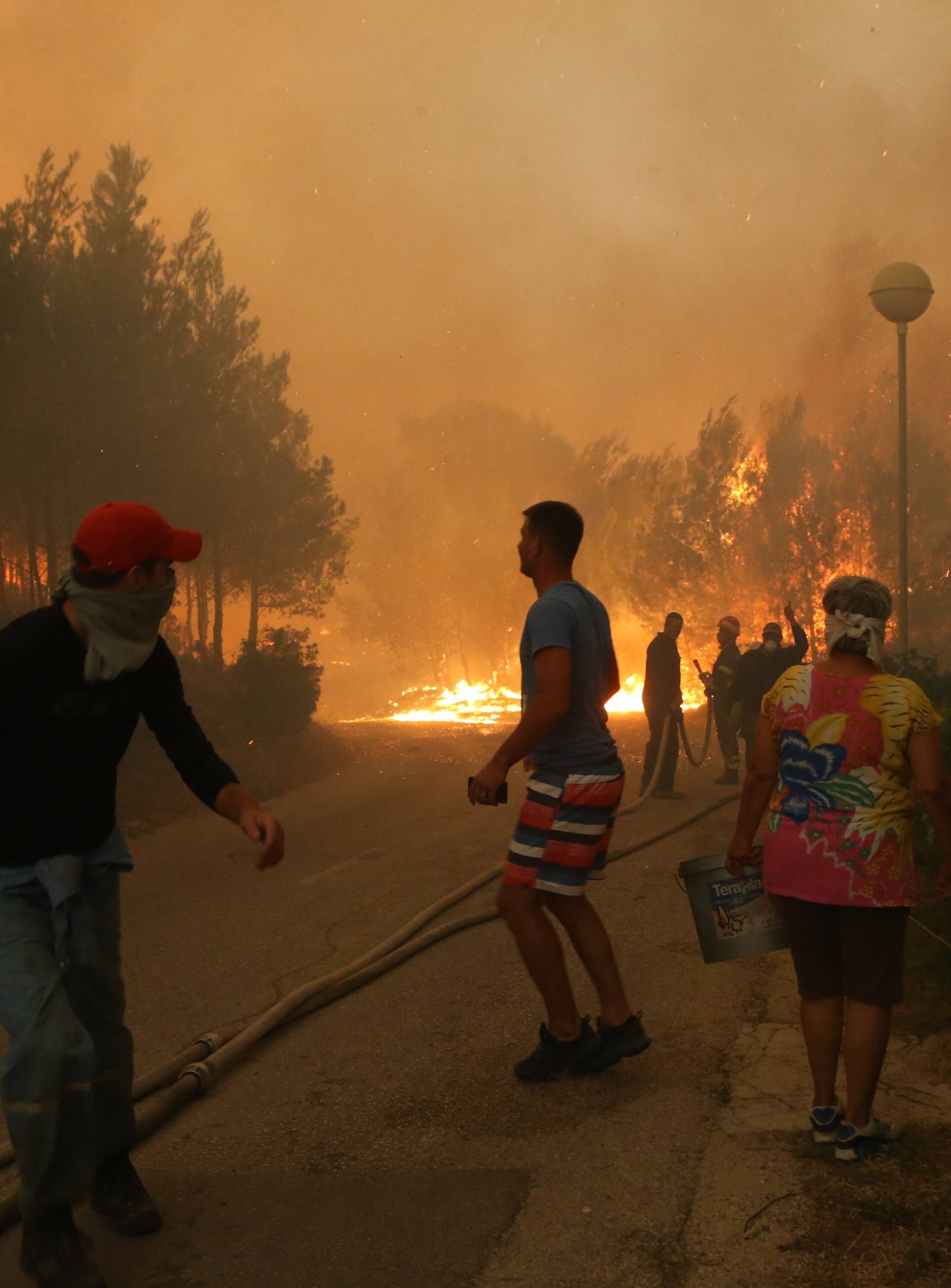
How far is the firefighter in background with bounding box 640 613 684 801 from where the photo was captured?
12539 mm

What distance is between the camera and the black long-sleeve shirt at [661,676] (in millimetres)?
12930

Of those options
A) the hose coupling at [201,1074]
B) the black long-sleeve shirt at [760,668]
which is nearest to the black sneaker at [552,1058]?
the hose coupling at [201,1074]

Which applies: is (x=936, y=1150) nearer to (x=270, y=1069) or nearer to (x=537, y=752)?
(x=537, y=752)

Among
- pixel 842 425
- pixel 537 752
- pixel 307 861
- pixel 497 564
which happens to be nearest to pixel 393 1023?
pixel 537 752

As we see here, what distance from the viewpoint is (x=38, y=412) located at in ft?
A: 76.9

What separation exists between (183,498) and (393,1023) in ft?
84.5

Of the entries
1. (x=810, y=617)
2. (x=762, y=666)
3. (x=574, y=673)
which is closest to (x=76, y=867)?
(x=574, y=673)

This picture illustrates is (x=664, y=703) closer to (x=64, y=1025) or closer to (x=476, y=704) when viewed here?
(x=64, y=1025)

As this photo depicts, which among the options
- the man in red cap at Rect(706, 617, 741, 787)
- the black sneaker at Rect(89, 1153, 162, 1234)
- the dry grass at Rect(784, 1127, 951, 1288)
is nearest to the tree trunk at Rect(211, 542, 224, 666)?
the man in red cap at Rect(706, 617, 741, 787)

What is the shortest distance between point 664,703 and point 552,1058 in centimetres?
886

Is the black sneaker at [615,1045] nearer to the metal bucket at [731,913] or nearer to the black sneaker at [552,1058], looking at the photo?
the black sneaker at [552,1058]

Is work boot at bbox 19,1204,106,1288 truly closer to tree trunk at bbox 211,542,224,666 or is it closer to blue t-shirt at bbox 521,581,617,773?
blue t-shirt at bbox 521,581,617,773

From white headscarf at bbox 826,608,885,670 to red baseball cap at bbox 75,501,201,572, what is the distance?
1778 millimetres

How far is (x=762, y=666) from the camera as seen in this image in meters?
13.1
